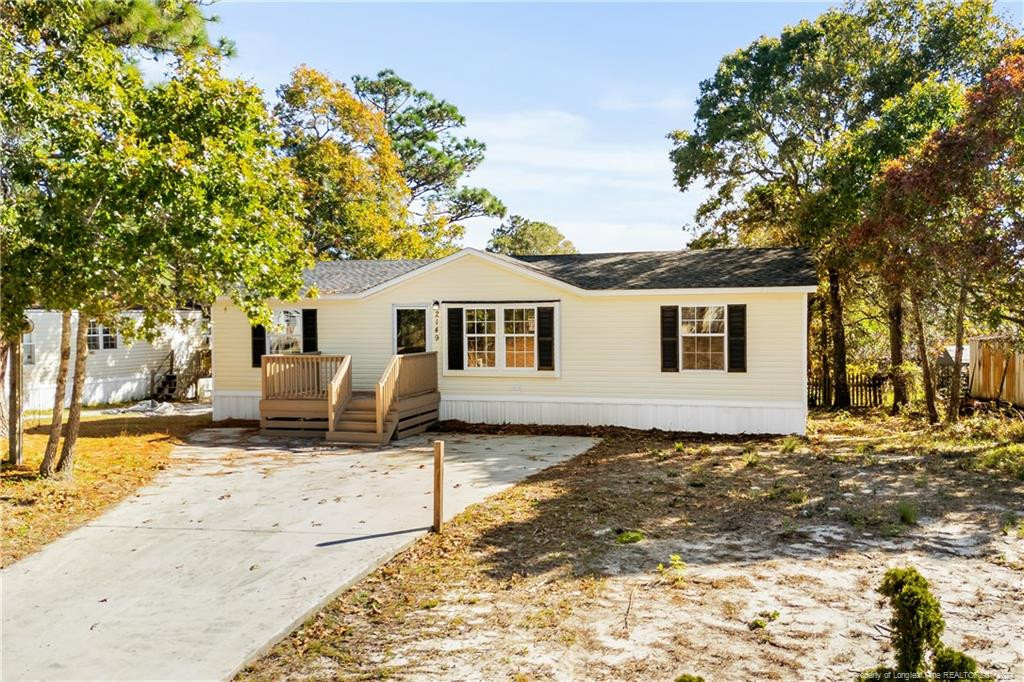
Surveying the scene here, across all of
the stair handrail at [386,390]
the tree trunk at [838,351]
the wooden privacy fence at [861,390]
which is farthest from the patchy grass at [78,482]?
the wooden privacy fence at [861,390]

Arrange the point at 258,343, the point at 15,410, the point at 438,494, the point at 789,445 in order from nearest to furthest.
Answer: the point at 438,494
the point at 15,410
the point at 789,445
the point at 258,343

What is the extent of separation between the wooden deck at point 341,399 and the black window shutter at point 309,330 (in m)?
1.38

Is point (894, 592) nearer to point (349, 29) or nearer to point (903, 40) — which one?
point (349, 29)

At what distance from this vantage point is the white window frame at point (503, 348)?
15922 millimetres

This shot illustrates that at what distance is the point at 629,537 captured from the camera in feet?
24.5

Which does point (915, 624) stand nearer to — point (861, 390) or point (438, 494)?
point (438, 494)

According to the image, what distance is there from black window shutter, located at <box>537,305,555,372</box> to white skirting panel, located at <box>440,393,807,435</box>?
0.80m

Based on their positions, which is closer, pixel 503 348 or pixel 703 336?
pixel 703 336

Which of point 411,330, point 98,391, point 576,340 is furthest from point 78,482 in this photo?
point 98,391

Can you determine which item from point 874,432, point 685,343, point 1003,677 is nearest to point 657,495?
point 1003,677

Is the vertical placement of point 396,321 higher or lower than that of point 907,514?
higher

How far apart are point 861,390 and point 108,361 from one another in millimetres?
22836

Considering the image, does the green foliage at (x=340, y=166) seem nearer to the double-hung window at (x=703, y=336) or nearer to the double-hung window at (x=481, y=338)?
the double-hung window at (x=481, y=338)

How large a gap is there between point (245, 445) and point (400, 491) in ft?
19.1
